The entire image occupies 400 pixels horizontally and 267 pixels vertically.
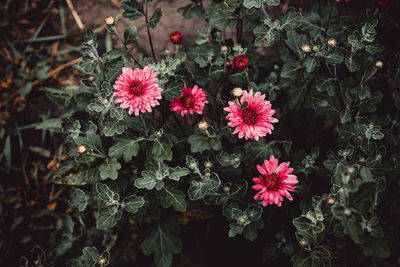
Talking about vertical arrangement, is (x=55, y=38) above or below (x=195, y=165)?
below

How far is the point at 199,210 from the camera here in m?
2.07

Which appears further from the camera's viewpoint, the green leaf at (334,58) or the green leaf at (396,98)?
the green leaf at (396,98)

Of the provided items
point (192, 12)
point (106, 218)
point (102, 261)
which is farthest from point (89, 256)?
point (192, 12)

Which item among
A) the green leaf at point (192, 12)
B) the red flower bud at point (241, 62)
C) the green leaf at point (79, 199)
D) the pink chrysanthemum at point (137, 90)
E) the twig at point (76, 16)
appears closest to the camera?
the pink chrysanthemum at point (137, 90)

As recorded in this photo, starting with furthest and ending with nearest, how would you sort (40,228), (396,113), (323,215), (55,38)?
1. (55,38)
2. (40,228)
3. (396,113)
4. (323,215)

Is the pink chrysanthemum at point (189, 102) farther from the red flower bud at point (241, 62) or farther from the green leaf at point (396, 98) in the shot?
the green leaf at point (396, 98)

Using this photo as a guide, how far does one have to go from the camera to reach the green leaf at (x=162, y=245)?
1937 mm

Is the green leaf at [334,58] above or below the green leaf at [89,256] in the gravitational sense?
above

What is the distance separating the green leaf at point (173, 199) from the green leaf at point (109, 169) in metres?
0.30

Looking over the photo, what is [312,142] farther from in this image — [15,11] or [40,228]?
[15,11]

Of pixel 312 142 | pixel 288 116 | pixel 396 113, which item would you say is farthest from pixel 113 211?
pixel 396 113

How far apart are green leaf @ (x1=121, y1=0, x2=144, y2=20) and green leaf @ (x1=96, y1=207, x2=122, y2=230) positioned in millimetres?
1100

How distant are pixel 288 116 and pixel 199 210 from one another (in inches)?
35.6

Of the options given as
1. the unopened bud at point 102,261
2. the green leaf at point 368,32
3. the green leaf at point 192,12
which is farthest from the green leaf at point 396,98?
the unopened bud at point 102,261
